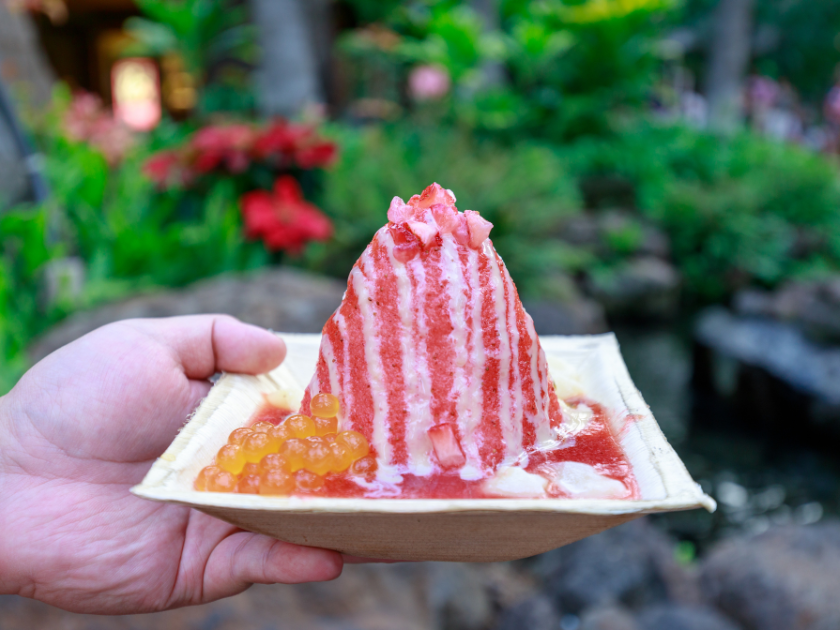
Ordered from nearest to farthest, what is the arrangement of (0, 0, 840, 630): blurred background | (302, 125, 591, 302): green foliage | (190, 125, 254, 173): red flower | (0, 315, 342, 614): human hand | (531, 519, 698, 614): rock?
(0, 315, 342, 614): human hand, (0, 0, 840, 630): blurred background, (531, 519, 698, 614): rock, (190, 125, 254, 173): red flower, (302, 125, 591, 302): green foliage

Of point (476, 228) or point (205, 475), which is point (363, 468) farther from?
point (476, 228)

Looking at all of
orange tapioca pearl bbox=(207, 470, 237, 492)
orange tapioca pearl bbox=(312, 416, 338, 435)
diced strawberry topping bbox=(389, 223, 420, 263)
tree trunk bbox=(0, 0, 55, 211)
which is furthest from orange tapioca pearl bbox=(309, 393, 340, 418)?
tree trunk bbox=(0, 0, 55, 211)

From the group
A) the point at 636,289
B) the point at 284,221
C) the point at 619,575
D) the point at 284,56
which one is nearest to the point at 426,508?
the point at 619,575

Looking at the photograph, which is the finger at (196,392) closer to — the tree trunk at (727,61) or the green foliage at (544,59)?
the green foliage at (544,59)

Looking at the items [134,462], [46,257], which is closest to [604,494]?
[134,462]

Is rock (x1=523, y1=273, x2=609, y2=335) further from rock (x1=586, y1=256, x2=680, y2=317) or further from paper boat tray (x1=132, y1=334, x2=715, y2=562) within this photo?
paper boat tray (x1=132, y1=334, x2=715, y2=562)

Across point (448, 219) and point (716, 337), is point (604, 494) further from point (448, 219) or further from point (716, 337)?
point (716, 337)
